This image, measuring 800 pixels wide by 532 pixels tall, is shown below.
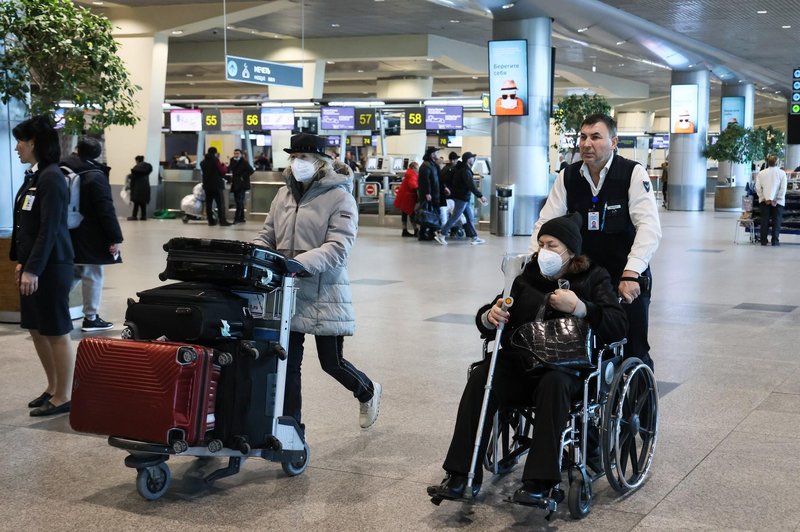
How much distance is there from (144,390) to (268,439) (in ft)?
1.95

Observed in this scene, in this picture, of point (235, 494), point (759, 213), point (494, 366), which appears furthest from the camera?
point (759, 213)

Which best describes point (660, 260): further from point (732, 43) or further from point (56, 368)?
point (732, 43)

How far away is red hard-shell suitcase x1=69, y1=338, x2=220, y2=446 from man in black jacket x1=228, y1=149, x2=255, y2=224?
19.9m

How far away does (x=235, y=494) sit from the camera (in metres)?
4.24

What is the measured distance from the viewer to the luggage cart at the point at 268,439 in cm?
396

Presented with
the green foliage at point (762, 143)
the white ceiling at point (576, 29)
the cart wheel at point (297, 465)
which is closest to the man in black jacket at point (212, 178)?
the white ceiling at point (576, 29)

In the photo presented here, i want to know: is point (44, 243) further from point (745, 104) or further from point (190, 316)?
point (745, 104)

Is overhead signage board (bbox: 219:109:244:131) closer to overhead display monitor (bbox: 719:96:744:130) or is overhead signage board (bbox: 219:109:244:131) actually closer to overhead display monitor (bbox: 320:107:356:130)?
overhead display monitor (bbox: 320:107:356:130)

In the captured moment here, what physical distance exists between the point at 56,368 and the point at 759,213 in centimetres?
1503

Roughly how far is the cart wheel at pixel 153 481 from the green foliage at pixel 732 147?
29.0 m

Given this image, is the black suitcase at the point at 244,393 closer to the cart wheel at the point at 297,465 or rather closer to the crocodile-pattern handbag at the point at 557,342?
the cart wheel at the point at 297,465

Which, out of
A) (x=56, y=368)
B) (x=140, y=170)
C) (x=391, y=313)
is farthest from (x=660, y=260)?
(x=140, y=170)

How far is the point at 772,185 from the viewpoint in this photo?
17.1 m

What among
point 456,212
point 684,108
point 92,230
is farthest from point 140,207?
point 92,230
